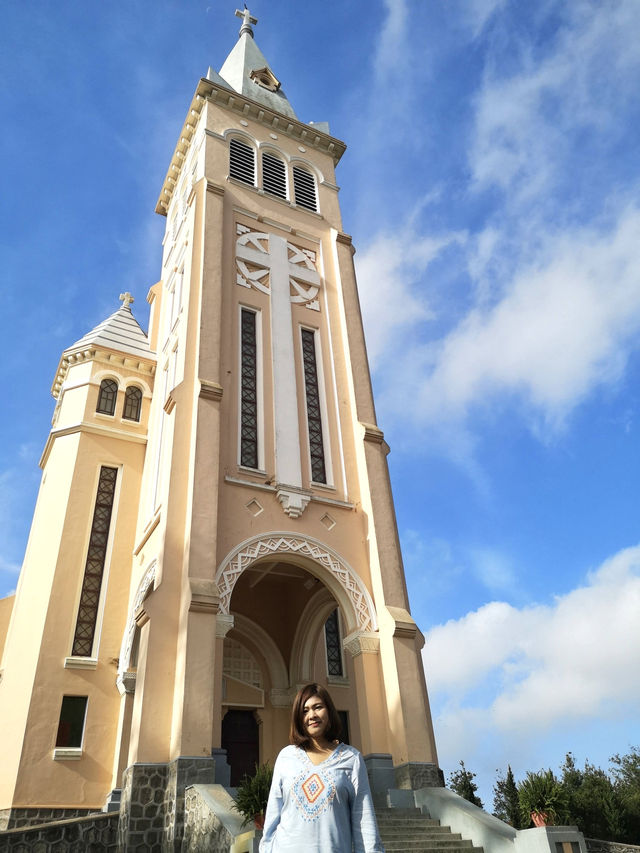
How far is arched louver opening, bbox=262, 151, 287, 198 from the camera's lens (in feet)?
63.6

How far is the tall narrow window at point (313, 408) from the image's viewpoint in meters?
14.4

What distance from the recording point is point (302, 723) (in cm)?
339

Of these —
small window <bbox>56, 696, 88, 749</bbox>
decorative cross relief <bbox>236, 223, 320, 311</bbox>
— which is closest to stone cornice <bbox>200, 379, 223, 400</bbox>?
decorative cross relief <bbox>236, 223, 320, 311</bbox>

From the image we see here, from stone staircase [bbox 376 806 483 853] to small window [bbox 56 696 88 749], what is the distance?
6.38 metres

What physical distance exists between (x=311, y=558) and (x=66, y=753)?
5.95 m

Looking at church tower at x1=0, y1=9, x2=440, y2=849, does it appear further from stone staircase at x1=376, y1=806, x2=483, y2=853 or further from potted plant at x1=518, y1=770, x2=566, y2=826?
potted plant at x1=518, y1=770, x2=566, y2=826

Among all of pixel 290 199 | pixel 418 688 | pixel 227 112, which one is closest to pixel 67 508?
pixel 418 688

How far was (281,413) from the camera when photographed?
47.4ft

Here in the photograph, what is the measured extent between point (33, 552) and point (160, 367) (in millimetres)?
5779

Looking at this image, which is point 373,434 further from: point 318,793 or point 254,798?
point 318,793

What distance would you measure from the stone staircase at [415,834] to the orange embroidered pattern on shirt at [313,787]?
619cm

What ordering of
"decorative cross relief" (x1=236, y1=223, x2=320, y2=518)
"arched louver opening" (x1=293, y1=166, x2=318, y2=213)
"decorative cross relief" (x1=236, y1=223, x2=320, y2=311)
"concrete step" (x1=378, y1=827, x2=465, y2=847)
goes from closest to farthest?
1. "concrete step" (x1=378, y1=827, x2=465, y2=847)
2. "decorative cross relief" (x1=236, y1=223, x2=320, y2=518)
3. "decorative cross relief" (x1=236, y1=223, x2=320, y2=311)
4. "arched louver opening" (x1=293, y1=166, x2=318, y2=213)

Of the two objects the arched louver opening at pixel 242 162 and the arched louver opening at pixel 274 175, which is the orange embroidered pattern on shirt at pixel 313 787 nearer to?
the arched louver opening at pixel 242 162

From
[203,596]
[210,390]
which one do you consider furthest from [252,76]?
[203,596]
